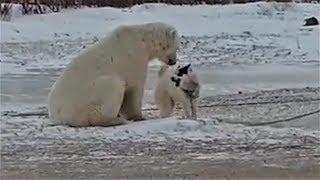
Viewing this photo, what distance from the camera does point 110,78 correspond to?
8.15 meters

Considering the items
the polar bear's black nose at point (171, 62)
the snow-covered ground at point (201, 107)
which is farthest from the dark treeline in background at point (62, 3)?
the polar bear's black nose at point (171, 62)

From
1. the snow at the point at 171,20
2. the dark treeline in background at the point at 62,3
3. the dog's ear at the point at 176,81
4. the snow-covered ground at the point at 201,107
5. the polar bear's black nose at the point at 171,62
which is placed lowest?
the dark treeline in background at the point at 62,3

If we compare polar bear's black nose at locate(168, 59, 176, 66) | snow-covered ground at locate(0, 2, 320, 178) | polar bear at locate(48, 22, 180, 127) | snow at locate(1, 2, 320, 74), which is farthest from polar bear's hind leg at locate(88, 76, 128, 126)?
snow at locate(1, 2, 320, 74)

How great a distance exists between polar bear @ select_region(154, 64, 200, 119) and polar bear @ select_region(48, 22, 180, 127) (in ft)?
0.77

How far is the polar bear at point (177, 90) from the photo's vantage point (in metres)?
8.21

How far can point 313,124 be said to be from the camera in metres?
8.05

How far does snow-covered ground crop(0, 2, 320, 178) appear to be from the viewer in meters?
6.46

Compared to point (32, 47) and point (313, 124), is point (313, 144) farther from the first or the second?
point (32, 47)

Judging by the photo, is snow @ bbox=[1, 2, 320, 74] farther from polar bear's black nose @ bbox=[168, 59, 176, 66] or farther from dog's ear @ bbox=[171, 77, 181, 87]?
dog's ear @ bbox=[171, 77, 181, 87]

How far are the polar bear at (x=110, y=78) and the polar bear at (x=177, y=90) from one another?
23 cm

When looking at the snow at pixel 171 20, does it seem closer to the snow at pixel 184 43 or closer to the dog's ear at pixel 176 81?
the snow at pixel 184 43

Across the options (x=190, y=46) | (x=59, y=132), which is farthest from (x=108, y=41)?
(x=190, y=46)

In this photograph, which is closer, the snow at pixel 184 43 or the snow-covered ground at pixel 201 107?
the snow-covered ground at pixel 201 107

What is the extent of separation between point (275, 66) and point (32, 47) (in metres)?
5.47
